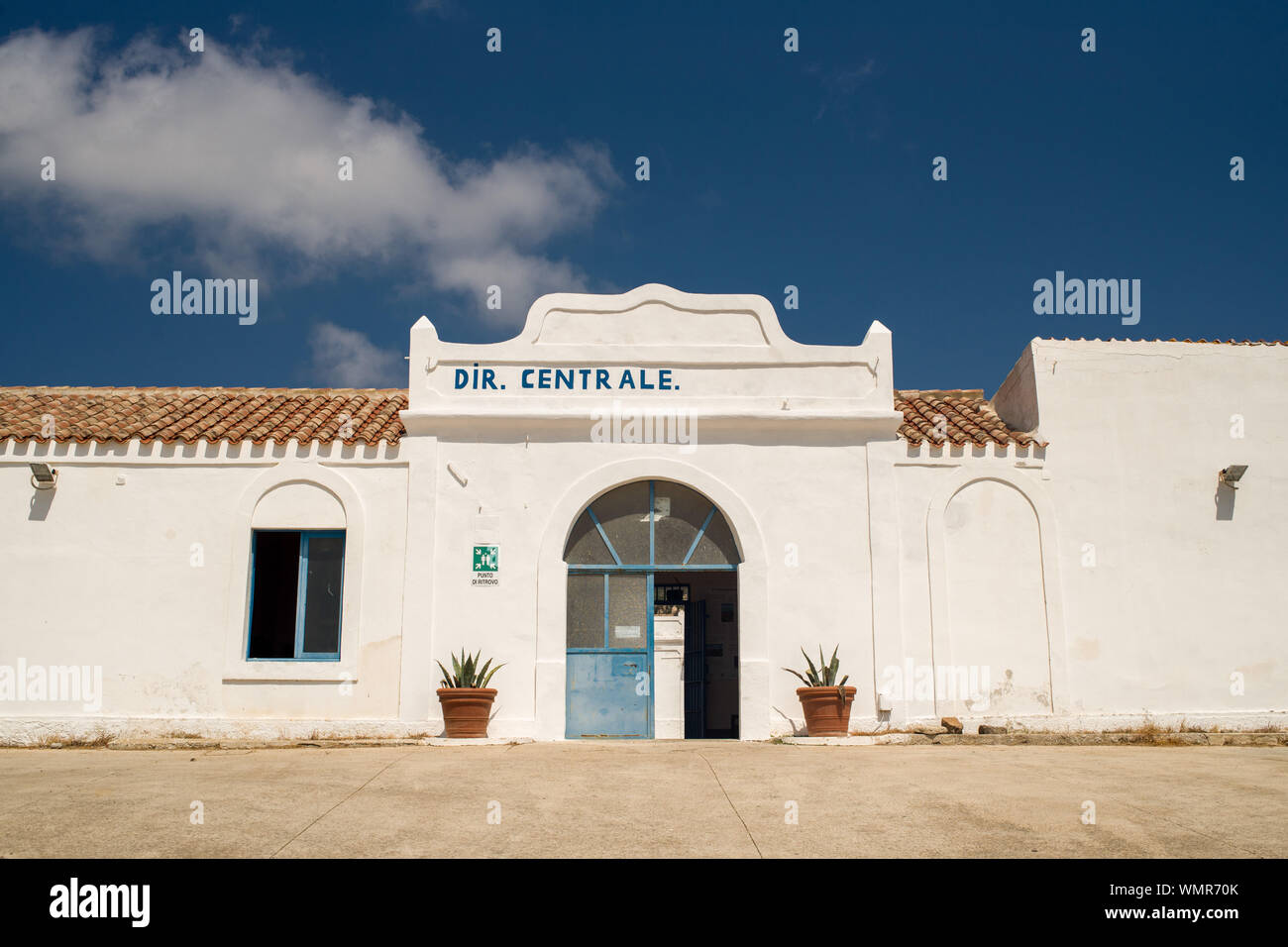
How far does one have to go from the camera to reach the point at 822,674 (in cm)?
1173

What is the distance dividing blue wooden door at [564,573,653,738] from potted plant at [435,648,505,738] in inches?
42.8

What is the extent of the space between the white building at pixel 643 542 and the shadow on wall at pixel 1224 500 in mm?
40

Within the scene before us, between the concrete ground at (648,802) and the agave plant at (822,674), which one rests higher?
the agave plant at (822,674)

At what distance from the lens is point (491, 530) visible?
12.1 meters

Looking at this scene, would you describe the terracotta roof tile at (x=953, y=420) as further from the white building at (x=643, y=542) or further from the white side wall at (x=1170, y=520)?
the white side wall at (x=1170, y=520)

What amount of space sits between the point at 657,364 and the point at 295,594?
5357 millimetres

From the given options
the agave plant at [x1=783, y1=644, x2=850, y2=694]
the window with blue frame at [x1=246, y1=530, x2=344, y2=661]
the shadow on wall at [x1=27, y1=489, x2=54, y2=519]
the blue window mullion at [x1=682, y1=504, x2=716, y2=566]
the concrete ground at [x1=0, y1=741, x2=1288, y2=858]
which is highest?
the shadow on wall at [x1=27, y1=489, x2=54, y2=519]

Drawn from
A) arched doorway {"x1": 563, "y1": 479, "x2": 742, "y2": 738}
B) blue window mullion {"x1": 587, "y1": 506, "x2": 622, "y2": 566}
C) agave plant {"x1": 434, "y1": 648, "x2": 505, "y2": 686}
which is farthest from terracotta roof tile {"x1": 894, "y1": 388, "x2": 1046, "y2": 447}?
agave plant {"x1": 434, "y1": 648, "x2": 505, "y2": 686}

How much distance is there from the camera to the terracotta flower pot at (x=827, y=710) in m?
11.4

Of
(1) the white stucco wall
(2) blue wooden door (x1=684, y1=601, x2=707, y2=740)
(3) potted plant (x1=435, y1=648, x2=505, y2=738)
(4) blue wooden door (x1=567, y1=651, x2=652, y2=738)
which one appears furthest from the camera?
(2) blue wooden door (x1=684, y1=601, x2=707, y2=740)

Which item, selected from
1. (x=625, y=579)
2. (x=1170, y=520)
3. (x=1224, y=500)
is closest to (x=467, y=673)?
(x=625, y=579)

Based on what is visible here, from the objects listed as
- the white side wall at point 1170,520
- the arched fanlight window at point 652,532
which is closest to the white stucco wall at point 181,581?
the arched fanlight window at point 652,532

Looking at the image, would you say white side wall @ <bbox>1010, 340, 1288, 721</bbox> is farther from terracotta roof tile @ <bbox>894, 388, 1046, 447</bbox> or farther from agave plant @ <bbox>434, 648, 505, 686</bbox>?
agave plant @ <bbox>434, 648, 505, 686</bbox>

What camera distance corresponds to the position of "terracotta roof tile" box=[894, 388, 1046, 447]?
42.0ft
